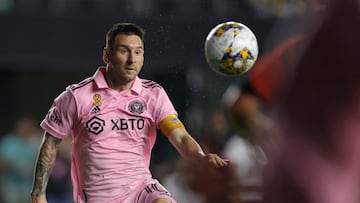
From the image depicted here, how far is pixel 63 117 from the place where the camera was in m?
7.82

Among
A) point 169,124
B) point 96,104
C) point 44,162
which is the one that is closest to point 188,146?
point 169,124

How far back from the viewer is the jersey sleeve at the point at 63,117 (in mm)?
7820

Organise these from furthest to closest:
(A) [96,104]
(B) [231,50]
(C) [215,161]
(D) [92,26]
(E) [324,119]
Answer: (D) [92,26]
(B) [231,50]
(A) [96,104]
(C) [215,161]
(E) [324,119]

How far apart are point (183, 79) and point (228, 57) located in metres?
9.11

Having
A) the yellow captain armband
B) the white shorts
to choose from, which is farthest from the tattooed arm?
the yellow captain armband

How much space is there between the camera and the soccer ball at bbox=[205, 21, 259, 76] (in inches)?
334

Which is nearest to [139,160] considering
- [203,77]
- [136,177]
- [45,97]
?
[136,177]

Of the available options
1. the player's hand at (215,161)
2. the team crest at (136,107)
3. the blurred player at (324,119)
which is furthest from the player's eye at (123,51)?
the blurred player at (324,119)

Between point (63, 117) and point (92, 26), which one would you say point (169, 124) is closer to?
point (63, 117)

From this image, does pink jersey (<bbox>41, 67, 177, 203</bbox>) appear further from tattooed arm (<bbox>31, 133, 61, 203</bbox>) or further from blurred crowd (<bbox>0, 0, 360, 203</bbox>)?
blurred crowd (<bbox>0, 0, 360, 203</bbox>)

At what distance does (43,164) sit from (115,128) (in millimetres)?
568

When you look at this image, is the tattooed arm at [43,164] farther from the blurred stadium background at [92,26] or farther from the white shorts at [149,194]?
the blurred stadium background at [92,26]

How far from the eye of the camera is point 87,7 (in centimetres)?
1909

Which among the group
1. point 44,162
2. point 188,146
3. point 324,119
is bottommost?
point 44,162
